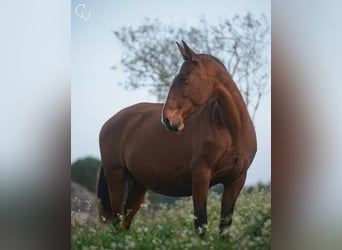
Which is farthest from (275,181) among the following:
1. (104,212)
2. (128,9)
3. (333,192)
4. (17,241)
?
(17,241)

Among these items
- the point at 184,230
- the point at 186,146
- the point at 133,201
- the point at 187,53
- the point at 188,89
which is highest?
the point at 187,53

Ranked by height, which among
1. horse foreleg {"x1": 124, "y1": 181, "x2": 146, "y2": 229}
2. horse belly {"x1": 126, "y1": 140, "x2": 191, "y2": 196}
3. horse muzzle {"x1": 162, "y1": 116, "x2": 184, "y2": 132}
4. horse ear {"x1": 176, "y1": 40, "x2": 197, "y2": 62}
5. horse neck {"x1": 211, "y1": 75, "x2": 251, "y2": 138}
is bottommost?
horse foreleg {"x1": 124, "y1": 181, "x2": 146, "y2": 229}

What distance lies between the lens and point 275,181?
10.1ft

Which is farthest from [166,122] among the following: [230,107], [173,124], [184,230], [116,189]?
[184,230]

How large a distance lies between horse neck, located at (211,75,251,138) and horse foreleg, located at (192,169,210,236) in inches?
11.5

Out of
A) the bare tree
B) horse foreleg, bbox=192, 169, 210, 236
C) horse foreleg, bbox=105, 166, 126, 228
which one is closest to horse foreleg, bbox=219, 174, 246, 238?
horse foreleg, bbox=192, 169, 210, 236

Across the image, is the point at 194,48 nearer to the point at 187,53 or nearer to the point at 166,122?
the point at 187,53

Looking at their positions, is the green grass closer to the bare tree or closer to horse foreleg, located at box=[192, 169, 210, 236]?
horse foreleg, located at box=[192, 169, 210, 236]

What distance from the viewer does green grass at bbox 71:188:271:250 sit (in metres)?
3.00

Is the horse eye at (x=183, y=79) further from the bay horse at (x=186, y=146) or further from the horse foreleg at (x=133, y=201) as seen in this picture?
the horse foreleg at (x=133, y=201)

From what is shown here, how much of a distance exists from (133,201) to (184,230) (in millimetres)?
334

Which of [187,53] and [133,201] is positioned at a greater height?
[187,53]

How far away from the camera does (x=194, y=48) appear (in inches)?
120

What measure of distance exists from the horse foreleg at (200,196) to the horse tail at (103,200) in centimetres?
49
